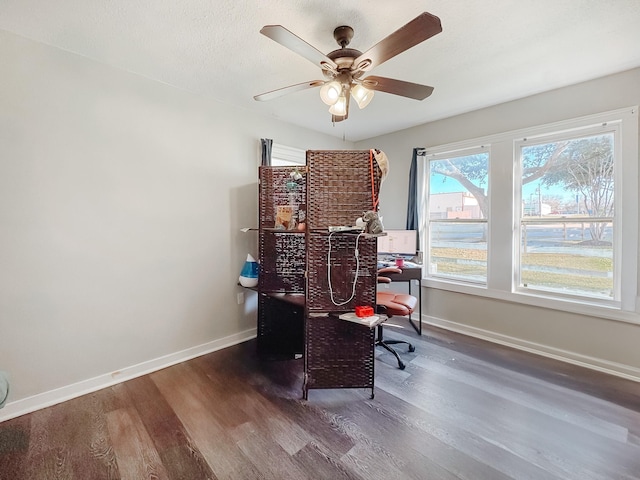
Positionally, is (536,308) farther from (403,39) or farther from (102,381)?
(102,381)

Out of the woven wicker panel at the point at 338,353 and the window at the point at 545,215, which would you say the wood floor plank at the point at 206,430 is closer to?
the woven wicker panel at the point at 338,353

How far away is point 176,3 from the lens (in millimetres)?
1605

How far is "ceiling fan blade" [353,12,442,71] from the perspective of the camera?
47.6 inches

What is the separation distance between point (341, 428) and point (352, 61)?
88.5 inches

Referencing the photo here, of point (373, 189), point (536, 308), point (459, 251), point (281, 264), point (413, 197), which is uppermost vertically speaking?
point (413, 197)

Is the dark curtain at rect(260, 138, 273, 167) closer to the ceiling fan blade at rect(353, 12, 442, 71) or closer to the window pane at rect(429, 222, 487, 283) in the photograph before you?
the ceiling fan blade at rect(353, 12, 442, 71)

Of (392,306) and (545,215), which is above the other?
(545,215)

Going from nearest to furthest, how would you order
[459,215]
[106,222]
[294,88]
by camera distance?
1. [294,88]
2. [106,222]
3. [459,215]

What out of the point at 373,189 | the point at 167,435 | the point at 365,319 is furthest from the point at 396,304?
the point at 167,435

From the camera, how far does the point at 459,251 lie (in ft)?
11.2

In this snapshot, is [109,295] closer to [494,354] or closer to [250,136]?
[250,136]

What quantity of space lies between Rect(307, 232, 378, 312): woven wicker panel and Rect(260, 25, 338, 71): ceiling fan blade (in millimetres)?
1083

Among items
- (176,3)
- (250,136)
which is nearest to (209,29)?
(176,3)

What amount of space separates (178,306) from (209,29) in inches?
87.9
